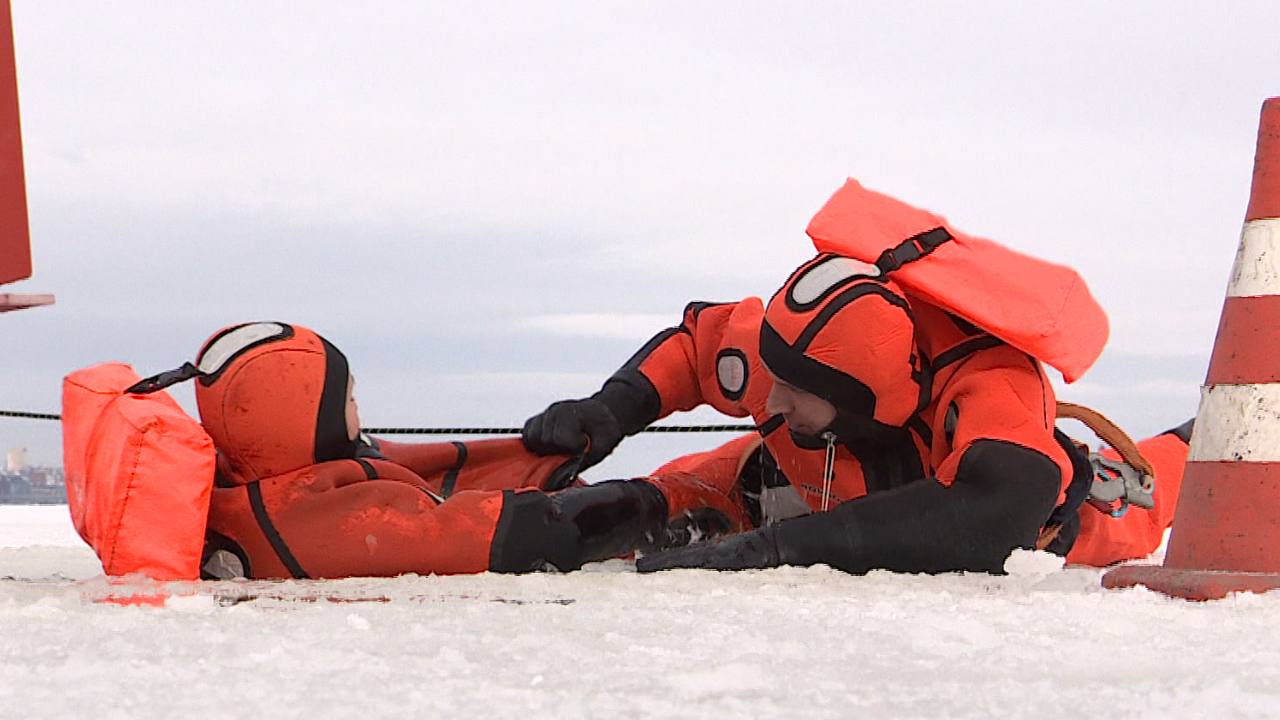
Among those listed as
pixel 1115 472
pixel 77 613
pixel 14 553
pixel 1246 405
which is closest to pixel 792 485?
pixel 1115 472

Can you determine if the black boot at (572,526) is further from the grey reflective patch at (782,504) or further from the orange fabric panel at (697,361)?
the orange fabric panel at (697,361)

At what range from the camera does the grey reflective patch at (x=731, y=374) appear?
3164 mm

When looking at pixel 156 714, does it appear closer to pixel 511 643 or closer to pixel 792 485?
pixel 511 643

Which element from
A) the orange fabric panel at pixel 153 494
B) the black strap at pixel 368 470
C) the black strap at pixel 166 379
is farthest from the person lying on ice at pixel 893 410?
the black strap at pixel 166 379

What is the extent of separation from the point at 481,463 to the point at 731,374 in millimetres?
644

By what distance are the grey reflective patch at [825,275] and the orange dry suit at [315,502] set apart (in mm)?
610

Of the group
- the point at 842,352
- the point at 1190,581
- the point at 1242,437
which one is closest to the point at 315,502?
the point at 842,352

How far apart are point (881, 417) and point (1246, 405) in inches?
26.5

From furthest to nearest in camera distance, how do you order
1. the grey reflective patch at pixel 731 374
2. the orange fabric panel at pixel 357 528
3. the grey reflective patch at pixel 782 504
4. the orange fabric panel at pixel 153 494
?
the grey reflective patch at pixel 731 374, the grey reflective patch at pixel 782 504, the orange fabric panel at pixel 357 528, the orange fabric panel at pixel 153 494

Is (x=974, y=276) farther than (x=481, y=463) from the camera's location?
No

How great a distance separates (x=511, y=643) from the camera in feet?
5.18

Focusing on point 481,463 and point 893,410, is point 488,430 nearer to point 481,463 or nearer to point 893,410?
point 481,463

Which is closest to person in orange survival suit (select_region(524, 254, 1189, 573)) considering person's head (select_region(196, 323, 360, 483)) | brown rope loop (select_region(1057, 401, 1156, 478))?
brown rope loop (select_region(1057, 401, 1156, 478))

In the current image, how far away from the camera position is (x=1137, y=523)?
11.3 ft
